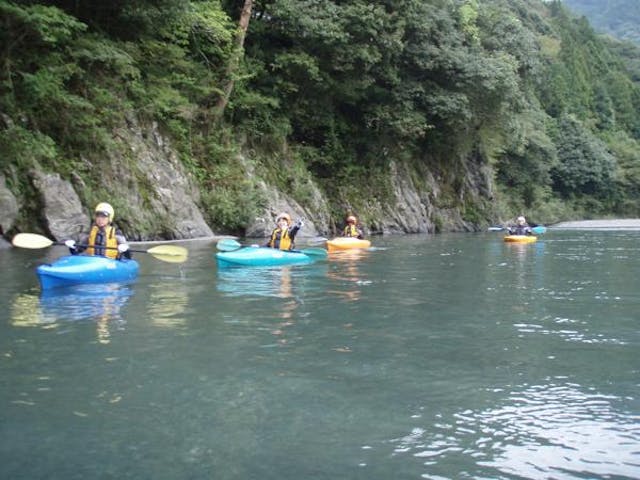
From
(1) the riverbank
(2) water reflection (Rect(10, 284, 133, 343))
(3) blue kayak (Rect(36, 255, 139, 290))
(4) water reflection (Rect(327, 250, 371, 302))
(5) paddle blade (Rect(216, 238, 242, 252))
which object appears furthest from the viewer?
(1) the riverbank

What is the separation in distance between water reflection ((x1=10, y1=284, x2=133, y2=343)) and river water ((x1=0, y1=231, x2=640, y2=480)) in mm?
30

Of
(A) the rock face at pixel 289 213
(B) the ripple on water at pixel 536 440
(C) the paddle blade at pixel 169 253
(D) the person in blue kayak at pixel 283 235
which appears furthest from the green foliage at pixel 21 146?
(B) the ripple on water at pixel 536 440

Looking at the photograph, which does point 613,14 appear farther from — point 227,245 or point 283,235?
point 227,245

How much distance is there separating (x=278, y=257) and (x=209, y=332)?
6.01 m

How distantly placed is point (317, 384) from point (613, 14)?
170932 mm

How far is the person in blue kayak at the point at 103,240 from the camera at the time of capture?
938cm

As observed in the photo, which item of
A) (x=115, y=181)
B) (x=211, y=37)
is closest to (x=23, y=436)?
(x=115, y=181)

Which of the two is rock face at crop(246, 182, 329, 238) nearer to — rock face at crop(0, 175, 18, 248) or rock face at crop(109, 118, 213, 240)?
rock face at crop(109, 118, 213, 240)

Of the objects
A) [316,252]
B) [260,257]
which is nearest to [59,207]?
[260,257]

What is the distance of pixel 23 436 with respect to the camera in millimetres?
3578

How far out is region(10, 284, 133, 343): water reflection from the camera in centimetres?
A: 655

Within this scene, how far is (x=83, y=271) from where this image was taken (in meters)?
8.77

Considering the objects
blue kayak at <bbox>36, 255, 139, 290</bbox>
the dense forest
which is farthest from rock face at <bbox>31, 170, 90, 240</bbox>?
blue kayak at <bbox>36, 255, 139, 290</bbox>

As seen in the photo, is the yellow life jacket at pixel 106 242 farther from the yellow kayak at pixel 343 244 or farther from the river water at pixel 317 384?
the yellow kayak at pixel 343 244
